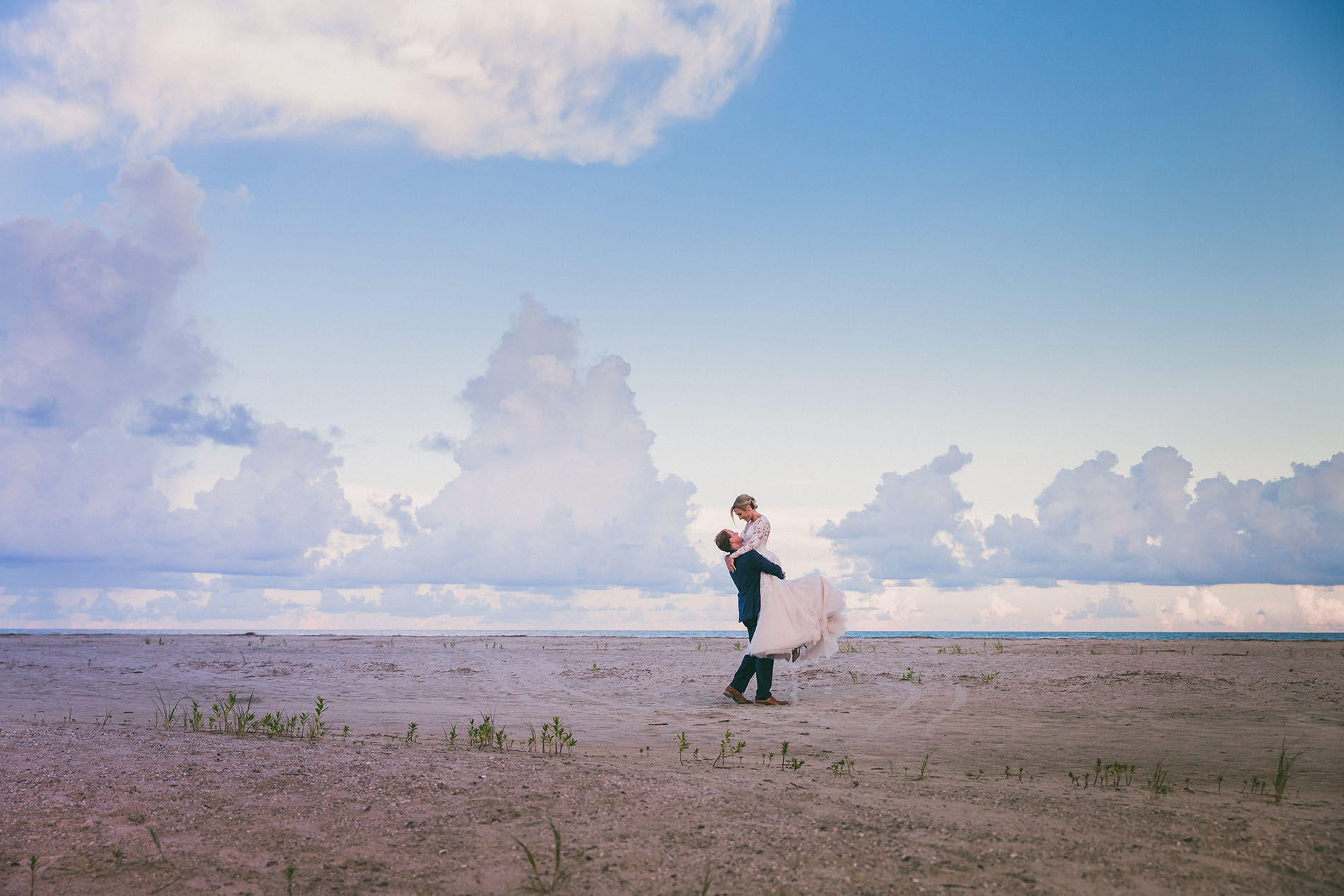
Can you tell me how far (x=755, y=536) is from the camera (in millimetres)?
10703

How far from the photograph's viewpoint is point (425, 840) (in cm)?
439

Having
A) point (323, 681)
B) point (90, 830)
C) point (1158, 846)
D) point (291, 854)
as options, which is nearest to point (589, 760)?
point (291, 854)

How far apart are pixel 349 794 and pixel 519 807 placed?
1.19 m

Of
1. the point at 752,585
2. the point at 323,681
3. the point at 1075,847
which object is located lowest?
the point at 323,681

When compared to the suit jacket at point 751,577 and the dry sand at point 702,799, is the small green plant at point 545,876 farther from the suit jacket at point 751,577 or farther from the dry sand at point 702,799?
the suit jacket at point 751,577

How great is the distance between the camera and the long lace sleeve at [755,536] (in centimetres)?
1067

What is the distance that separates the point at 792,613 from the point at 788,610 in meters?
0.08

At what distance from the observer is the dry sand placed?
3.91m

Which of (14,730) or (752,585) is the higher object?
(752,585)

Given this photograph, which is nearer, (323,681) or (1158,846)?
(1158,846)

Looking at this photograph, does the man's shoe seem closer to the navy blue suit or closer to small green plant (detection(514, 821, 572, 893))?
the navy blue suit

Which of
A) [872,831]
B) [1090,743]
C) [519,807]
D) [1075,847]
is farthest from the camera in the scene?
[1090,743]

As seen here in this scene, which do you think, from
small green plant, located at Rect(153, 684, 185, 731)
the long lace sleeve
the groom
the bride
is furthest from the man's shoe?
small green plant, located at Rect(153, 684, 185, 731)

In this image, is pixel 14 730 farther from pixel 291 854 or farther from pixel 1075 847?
pixel 1075 847
